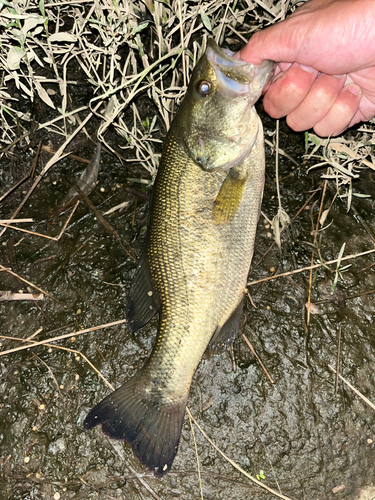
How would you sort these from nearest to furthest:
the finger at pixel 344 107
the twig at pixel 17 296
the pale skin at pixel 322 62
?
the pale skin at pixel 322 62 → the finger at pixel 344 107 → the twig at pixel 17 296

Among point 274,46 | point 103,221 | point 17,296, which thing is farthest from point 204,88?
point 17,296

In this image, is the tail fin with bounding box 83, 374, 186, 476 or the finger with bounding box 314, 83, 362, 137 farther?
the finger with bounding box 314, 83, 362, 137

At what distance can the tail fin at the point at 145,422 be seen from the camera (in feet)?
6.97

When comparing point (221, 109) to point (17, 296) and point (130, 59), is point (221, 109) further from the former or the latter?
point (17, 296)

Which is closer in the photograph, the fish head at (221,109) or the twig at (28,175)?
the fish head at (221,109)

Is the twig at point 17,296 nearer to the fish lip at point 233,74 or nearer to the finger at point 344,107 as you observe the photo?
the fish lip at point 233,74

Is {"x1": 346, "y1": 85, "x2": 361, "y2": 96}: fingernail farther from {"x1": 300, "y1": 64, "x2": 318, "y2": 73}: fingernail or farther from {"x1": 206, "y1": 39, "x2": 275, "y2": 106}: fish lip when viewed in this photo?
{"x1": 206, "y1": 39, "x2": 275, "y2": 106}: fish lip

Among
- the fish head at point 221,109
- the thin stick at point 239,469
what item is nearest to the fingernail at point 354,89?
the fish head at point 221,109

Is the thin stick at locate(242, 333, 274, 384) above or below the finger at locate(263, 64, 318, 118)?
below

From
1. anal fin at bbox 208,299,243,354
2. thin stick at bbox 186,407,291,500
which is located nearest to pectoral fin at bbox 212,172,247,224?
anal fin at bbox 208,299,243,354

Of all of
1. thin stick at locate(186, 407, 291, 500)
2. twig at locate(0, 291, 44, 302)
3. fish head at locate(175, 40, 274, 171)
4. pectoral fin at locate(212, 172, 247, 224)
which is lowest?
thin stick at locate(186, 407, 291, 500)

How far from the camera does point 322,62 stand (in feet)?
6.94

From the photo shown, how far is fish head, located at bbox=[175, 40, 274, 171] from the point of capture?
78.9 inches

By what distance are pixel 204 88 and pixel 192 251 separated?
95 cm
